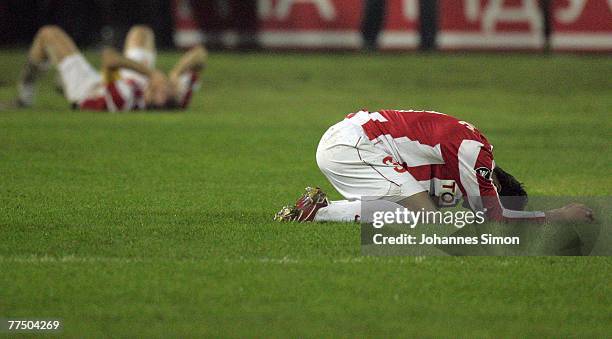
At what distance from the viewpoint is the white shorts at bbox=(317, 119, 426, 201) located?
7.62m

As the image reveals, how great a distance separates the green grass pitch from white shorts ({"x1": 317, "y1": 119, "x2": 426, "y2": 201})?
0.28 m

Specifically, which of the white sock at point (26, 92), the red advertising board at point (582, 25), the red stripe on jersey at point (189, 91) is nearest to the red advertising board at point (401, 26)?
the red advertising board at point (582, 25)

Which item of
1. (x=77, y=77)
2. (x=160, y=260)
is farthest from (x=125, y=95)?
(x=160, y=260)

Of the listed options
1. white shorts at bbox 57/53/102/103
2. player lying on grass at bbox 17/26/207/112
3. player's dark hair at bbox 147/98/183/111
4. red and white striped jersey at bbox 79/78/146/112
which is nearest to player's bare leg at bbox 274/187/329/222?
player lying on grass at bbox 17/26/207/112

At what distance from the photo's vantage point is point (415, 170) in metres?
7.70

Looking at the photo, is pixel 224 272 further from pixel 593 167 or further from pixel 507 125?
pixel 507 125

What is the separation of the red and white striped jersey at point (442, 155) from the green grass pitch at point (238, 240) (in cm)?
58

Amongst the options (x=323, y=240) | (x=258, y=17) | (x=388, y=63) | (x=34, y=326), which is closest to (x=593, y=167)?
(x=323, y=240)

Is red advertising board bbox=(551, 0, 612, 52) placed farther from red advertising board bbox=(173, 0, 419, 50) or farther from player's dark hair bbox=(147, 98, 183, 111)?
player's dark hair bbox=(147, 98, 183, 111)

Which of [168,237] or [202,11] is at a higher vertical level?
[168,237]

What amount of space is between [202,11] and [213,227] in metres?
17.6

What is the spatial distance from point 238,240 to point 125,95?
889 centimetres

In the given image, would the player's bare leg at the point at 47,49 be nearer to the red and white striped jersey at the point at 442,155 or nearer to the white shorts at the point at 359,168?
the white shorts at the point at 359,168

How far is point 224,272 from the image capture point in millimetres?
6543
